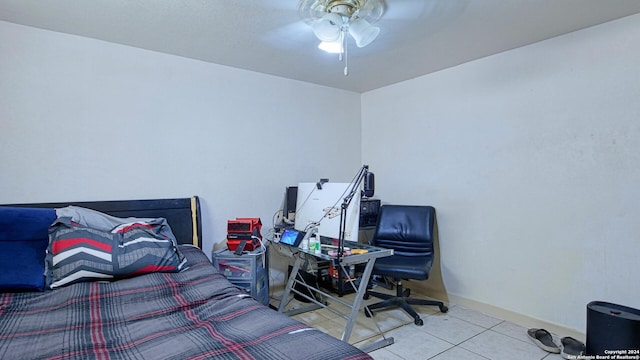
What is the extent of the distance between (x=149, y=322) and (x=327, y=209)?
4.49 ft

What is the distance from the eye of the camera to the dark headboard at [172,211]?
246 centimetres

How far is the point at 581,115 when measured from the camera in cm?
239

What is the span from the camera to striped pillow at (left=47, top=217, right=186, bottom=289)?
5.91 ft

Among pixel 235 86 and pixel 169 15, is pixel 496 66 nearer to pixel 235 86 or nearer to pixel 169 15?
pixel 235 86

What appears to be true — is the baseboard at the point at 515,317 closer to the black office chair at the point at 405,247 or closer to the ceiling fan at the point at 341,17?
the black office chair at the point at 405,247

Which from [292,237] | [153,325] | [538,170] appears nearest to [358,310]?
[292,237]

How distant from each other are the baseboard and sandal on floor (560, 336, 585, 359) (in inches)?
4.3

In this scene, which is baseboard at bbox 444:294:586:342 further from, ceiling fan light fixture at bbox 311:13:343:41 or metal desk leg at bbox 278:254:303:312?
ceiling fan light fixture at bbox 311:13:343:41

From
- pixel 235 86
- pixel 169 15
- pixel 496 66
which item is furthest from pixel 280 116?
pixel 496 66

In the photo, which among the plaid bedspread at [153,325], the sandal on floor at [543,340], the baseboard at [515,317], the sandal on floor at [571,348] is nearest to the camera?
the plaid bedspread at [153,325]

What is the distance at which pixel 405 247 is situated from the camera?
3.19 m

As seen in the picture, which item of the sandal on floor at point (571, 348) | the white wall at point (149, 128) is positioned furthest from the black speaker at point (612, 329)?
the white wall at point (149, 128)

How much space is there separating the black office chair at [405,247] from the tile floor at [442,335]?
11cm

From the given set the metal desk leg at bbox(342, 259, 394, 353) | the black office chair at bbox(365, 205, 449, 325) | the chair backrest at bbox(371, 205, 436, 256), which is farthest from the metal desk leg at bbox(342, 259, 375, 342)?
the chair backrest at bbox(371, 205, 436, 256)
